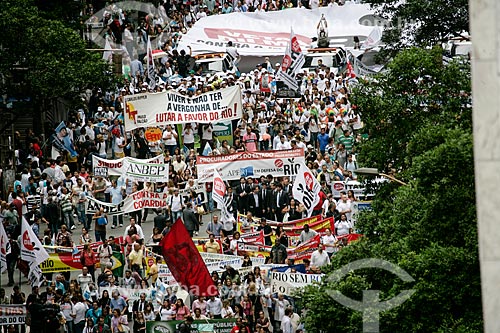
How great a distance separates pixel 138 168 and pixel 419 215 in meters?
14.6

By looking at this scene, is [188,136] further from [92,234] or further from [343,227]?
[343,227]

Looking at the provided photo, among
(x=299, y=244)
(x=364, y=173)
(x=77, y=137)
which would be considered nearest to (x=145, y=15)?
(x=77, y=137)

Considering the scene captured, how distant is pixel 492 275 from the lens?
1391 centimetres

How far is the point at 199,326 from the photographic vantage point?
30031mm

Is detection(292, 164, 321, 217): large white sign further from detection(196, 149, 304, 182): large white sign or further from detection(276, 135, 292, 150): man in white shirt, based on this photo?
detection(276, 135, 292, 150): man in white shirt

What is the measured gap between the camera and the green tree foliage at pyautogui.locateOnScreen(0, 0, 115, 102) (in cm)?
4588

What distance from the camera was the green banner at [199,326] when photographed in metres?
29.9

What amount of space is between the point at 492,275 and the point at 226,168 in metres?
25.7

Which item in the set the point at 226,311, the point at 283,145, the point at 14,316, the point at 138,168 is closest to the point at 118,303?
the point at 14,316

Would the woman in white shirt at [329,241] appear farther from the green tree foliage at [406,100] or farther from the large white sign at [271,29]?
the large white sign at [271,29]

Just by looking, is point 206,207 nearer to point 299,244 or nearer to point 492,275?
point 299,244

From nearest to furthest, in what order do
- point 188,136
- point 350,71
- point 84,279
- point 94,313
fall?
point 94,313 → point 84,279 → point 188,136 → point 350,71

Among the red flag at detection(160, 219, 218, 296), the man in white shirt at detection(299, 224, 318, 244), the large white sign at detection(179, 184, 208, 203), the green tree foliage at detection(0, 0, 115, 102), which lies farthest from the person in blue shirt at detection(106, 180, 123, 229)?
the red flag at detection(160, 219, 218, 296)

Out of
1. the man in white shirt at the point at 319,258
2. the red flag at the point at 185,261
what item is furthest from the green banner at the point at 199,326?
the man in white shirt at the point at 319,258
